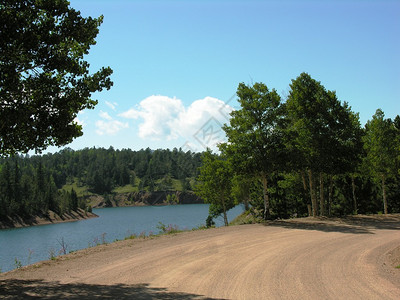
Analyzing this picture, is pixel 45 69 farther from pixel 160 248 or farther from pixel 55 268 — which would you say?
pixel 160 248

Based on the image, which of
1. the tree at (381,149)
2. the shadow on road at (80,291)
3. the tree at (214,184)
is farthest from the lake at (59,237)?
the tree at (381,149)

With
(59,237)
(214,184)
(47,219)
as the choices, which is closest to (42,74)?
(214,184)

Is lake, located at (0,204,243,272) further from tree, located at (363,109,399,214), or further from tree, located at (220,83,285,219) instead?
tree, located at (363,109,399,214)

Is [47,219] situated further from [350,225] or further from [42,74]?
[42,74]

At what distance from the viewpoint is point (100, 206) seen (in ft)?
641

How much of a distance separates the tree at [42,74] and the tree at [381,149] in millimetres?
29733

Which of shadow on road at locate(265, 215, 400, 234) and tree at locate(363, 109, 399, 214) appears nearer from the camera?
shadow on road at locate(265, 215, 400, 234)

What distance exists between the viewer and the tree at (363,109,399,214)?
3281cm

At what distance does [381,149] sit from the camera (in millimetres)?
33250

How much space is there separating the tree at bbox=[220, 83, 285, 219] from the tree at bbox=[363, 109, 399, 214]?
12357 millimetres

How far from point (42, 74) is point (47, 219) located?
355 ft

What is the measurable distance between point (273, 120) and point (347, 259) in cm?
1519

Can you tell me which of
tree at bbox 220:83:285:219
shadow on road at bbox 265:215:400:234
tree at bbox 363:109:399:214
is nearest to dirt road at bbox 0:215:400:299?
shadow on road at bbox 265:215:400:234

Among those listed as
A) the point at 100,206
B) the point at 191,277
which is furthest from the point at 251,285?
the point at 100,206
